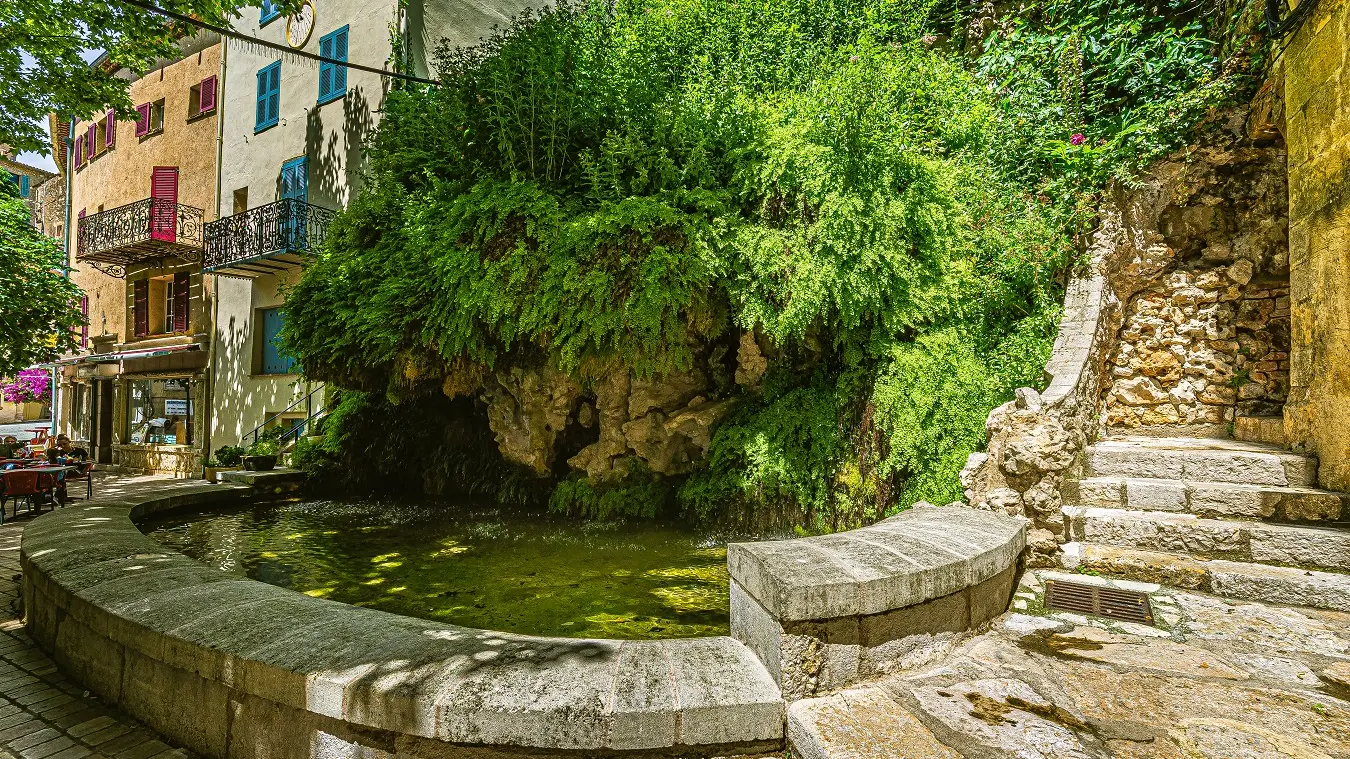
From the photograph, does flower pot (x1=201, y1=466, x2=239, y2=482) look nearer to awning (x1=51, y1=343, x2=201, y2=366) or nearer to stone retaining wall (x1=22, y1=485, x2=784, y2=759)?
awning (x1=51, y1=343, x2=201, y2=366)

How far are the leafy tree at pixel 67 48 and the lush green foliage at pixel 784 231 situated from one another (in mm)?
3381

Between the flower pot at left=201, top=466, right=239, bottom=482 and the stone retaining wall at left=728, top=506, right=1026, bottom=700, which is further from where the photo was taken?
the flower pot at left=201, top=466, right=239, bottom=482

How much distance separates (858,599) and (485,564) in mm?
4019

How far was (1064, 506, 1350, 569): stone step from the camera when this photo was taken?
→ 3393 mm

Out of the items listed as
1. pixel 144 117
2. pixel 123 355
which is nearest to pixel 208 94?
pixel 144 117

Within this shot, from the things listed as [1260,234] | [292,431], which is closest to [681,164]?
[1260,234]

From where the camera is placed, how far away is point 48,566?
3.55 meters

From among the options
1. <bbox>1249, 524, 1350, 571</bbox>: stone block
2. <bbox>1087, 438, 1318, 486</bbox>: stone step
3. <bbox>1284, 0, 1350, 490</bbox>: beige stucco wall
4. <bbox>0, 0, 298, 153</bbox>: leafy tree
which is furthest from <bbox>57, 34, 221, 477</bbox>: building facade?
<bbox>1284, 0, 1350, 490</bbox>: beige stucco wall

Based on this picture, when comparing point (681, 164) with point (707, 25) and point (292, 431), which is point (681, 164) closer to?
point (707, 25)

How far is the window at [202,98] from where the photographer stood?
1620 cm

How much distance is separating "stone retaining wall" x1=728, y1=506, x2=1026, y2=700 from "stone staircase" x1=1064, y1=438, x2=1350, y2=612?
1387 mm

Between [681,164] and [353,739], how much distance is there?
6264 mm

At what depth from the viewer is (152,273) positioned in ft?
56.3

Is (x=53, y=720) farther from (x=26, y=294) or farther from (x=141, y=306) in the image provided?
(x=141, y=306)
